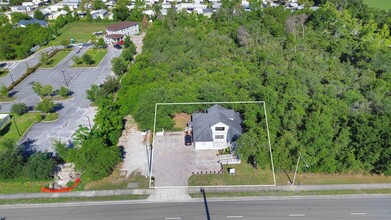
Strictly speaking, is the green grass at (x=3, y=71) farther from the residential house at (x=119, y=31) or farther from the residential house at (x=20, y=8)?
the residential house at (x=20, y=8)

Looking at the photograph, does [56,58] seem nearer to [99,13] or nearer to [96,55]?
[96,55]

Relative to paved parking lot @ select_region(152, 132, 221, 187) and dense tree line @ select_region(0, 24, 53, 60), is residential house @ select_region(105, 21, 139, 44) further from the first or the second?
paved parking lot @ select_region(152, 132, 221, 187)

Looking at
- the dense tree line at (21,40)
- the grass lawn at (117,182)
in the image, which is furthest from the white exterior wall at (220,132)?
the dense tree line at (21,40)

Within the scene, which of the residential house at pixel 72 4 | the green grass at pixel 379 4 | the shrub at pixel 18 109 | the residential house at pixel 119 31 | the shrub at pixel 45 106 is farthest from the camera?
the residential house at pixel 72 4

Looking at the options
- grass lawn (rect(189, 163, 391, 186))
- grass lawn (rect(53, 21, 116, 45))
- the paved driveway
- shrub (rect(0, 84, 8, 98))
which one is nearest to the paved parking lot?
grass lawn (rect(189, 163, 391, 186))

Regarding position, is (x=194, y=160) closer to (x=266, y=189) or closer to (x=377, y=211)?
(x=266, y=189)

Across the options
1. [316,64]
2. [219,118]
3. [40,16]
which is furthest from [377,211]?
[40,16]
